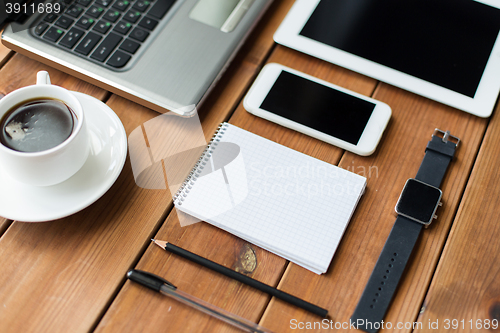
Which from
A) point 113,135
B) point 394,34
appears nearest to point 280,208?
point 113,135

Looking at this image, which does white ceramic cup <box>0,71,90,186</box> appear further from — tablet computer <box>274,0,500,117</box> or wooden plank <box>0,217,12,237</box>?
tablet computer <box>274,0,500,117</box>

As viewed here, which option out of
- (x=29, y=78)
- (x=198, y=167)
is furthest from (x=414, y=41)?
(x=29, y=78)

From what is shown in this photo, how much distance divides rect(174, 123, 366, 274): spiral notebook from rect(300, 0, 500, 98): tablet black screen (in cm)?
24

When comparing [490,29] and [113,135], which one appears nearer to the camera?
[113,135]

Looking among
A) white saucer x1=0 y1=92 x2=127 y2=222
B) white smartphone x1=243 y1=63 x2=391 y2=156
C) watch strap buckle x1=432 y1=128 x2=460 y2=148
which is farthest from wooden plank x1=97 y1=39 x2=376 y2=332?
watch strap buckle x1=432 y1=128 x2=460 y2=148

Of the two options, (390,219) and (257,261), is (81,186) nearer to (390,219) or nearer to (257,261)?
(257,261)

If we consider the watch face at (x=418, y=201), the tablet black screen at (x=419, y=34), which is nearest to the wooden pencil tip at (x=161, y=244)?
the watch face at (x=418, y=201)

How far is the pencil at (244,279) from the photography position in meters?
0.54

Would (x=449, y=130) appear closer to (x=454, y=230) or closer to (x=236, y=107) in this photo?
(x=454, y=230)

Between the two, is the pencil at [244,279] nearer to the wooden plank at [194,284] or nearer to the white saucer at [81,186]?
the wooden plank at [194,284]

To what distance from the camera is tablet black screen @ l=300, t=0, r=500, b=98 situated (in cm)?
70

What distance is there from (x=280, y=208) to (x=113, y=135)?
0.27m

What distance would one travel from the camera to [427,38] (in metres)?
0.73

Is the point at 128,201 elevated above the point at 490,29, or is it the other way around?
the point at 490,29
